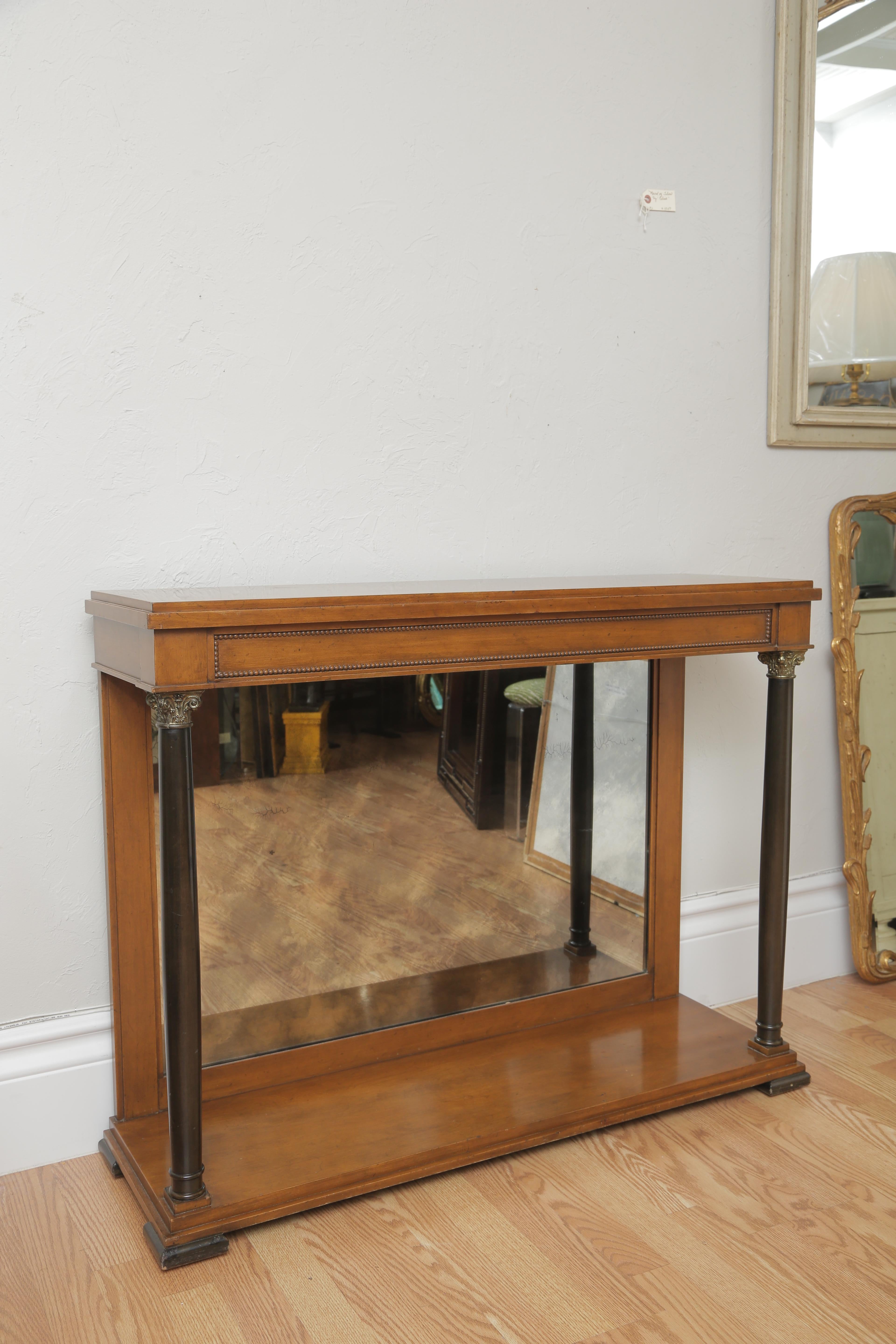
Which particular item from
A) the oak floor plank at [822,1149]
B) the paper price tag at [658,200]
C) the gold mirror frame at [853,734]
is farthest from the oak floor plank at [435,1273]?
the paper price tag at [658,200]

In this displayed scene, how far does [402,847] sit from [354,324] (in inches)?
38.1

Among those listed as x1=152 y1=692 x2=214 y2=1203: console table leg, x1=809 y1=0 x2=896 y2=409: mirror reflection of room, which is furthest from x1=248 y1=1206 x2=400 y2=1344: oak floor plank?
x1=809 y1=0 x2=896 y2=409: mirror reflection of room

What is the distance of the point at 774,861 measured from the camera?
2113 mm

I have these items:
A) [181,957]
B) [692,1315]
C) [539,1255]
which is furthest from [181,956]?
[692,1315]

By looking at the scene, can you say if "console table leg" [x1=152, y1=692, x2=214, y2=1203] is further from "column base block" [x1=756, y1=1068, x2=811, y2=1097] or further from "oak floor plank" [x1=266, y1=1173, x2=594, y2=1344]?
"column base block" [x1=756, y1=1068, x2=811, y2=1097]

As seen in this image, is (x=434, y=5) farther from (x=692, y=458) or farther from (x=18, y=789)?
(x=18, y=789)

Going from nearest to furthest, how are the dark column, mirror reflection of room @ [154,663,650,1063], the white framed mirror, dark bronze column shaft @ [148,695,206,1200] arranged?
dark bronze column shaft @ [148,695,206,1200], mirror reflection of room @ [154,663,650,1063], the dark column, the white framed mirror

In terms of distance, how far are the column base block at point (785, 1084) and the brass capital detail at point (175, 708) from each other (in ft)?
4.41

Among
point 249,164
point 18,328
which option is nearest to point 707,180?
point 249,164

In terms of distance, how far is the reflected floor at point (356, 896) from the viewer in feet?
6.33

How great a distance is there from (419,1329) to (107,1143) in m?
0.67

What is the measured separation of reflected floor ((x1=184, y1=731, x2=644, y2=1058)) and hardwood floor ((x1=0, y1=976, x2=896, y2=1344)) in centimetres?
36

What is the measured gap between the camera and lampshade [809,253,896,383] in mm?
2504

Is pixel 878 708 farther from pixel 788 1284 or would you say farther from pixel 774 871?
pixel 788 1284
